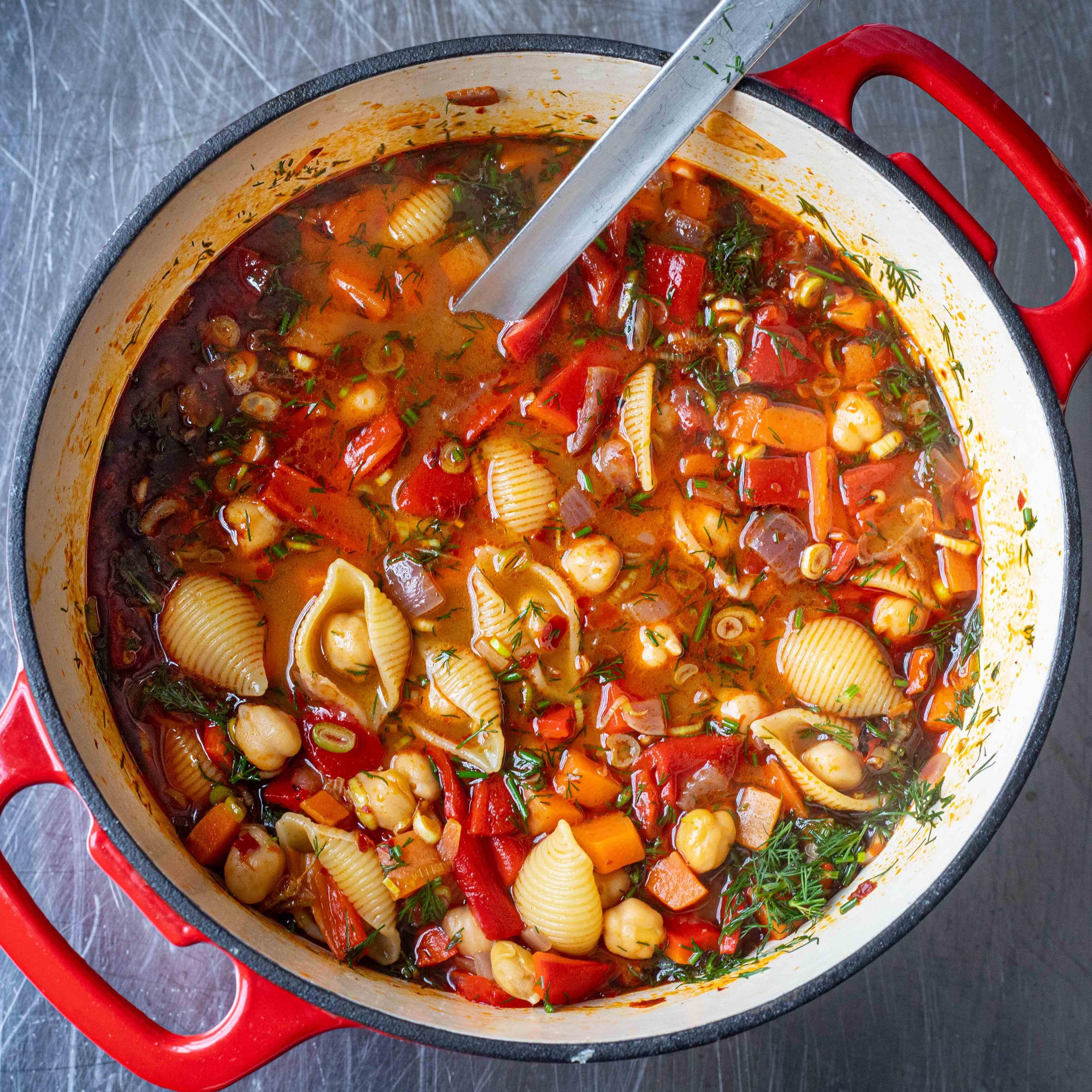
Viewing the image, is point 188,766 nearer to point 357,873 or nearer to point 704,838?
point 357,873

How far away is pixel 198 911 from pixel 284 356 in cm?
136

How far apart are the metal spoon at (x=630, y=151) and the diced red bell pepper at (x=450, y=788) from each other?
3.86 feet

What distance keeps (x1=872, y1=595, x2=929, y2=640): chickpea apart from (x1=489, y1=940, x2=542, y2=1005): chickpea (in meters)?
1.27

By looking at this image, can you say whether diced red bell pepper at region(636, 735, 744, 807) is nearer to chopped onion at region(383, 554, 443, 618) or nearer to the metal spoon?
chopped onion at region(383, 554, 443, 618)

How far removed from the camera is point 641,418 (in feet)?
7.91

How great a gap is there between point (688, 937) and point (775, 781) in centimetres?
47

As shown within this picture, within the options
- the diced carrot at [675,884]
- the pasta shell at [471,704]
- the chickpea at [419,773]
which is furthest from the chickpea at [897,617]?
the chickpea at [419,773]

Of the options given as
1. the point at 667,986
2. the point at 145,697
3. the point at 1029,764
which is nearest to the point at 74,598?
the point at 145,697

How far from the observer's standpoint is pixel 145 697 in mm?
2393

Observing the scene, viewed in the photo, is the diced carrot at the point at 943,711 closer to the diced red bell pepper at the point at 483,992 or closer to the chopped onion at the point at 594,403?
the chopped onion at the point at 594,403

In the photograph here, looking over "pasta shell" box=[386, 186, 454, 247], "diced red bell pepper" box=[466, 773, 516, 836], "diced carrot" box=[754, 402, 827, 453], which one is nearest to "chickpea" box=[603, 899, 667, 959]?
"diced red bell pepper" box=[466, 773, 516, 836]

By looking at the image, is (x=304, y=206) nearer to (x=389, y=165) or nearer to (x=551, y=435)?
(x=389, y=165)

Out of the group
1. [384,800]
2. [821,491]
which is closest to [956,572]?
[821,491]

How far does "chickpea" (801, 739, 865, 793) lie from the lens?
245cm
